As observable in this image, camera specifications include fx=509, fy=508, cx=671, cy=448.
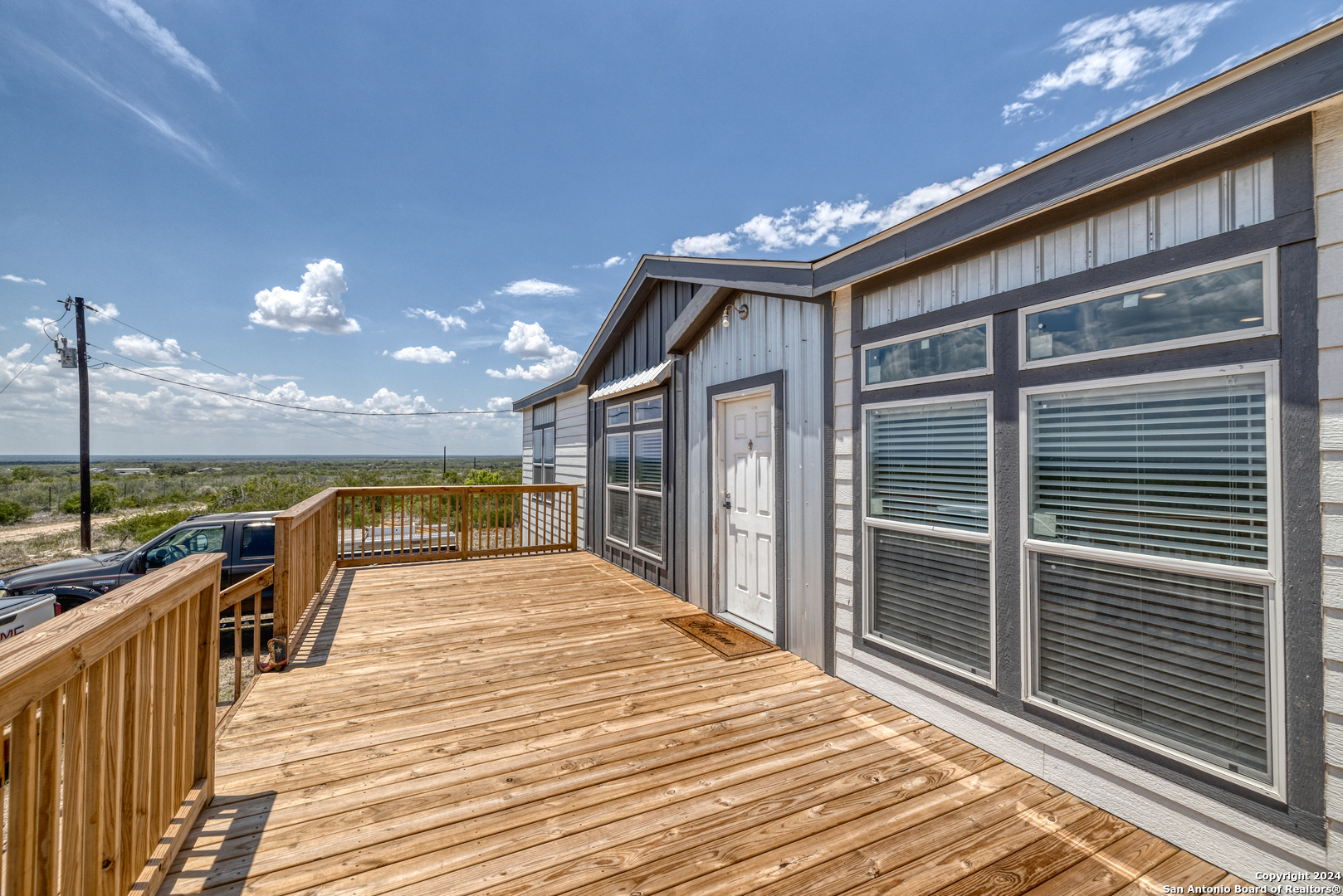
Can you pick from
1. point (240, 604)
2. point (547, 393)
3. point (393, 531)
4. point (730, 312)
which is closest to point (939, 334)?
point (730, 312)

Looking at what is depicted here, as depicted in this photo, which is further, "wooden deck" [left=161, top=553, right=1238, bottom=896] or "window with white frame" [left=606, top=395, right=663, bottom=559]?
"window with white frame" [left=606, top=395, right=663, bottom=559]

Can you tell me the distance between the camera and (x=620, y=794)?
201cm

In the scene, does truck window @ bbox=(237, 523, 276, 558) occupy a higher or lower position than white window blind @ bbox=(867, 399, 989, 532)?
lower

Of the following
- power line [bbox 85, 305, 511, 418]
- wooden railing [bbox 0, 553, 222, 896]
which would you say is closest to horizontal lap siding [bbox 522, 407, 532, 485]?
power line [bbox 85, 305, 511, 418]

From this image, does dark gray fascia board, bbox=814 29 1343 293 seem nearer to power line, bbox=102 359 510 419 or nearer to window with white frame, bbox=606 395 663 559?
window with white frame, bbox=606 395 663 559

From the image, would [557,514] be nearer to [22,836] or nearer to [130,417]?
[22,836]

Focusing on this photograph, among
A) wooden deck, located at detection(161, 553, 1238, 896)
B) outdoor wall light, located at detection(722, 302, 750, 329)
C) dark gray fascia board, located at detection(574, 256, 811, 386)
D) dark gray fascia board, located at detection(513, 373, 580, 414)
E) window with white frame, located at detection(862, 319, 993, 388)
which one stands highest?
dark gray fascia board, located at detection(574, 256, 811, 386)

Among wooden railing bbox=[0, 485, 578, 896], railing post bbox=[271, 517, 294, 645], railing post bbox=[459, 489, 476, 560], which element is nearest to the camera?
wooden railing bbox=[0, 485, 578, 896]

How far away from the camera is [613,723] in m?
2.57

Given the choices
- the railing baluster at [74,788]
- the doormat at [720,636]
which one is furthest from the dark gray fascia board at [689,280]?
the railing baluster at [74,788]

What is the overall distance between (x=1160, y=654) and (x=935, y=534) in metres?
0.93

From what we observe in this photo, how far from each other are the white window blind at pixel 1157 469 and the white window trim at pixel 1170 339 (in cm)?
13

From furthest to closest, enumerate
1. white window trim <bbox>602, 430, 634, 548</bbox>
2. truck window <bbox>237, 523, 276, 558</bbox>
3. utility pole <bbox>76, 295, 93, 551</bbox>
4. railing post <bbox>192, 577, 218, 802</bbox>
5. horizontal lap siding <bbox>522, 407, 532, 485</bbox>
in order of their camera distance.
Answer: horizontal lap siding <bbox>522, 407, 532, 485</bbox> < utility pole <bbox>76, 295, 93, 551</bbox> < white window trim <bbox>602, 430, 634, 548</bbox> < truck window <bbox>237, 523, 276, 558</bbox> < railing post <bbox>192, 577, 218, 802</bbox>

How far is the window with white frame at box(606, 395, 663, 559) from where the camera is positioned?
18.0 ft
